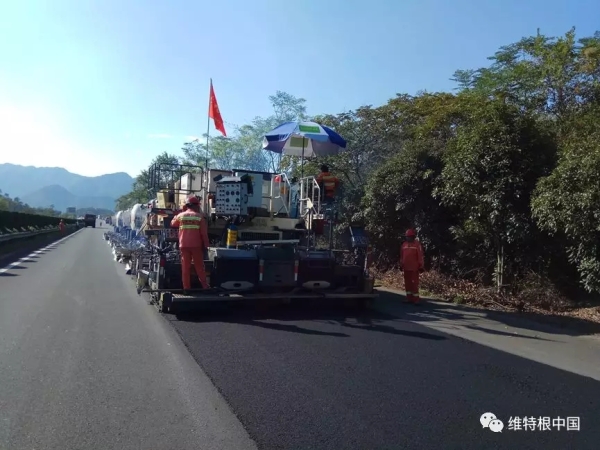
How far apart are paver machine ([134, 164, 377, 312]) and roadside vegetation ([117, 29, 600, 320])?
9.91ft

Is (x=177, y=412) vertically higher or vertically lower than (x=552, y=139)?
lower

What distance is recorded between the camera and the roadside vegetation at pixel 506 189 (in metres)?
9.92

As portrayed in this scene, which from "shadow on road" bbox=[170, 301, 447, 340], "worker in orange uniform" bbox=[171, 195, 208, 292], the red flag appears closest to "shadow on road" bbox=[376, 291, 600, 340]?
"shadow on road" bbox=[170, 301, 447, 340]

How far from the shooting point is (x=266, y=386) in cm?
568

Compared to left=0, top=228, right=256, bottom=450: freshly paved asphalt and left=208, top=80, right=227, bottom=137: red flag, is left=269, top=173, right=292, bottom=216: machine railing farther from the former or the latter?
left=0, top=228, right=256, bottom=450: freshly paved asphalt

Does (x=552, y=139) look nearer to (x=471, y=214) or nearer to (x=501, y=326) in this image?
(x=471, y=214)

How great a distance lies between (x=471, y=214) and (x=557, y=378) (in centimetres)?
655

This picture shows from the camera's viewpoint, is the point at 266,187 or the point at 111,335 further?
the point at 266,187

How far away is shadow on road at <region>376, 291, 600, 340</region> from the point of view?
31.0ft

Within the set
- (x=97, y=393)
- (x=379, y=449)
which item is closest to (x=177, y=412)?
(x=97, y=393)

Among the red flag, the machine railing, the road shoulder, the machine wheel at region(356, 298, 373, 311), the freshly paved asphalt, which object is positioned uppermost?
the red flag

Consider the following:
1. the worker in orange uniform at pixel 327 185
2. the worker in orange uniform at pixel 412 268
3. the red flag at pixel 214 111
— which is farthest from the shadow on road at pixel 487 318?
the red flag at pixel 214 111

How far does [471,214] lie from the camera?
12469 mm

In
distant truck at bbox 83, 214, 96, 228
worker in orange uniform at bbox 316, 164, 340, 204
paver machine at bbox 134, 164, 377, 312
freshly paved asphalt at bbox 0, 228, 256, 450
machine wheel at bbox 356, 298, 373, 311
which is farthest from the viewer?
distant truck at bbox 83, 214, 96, 228
